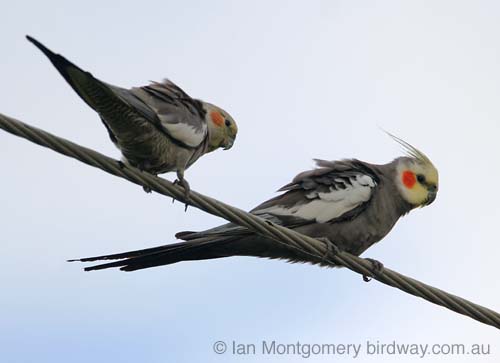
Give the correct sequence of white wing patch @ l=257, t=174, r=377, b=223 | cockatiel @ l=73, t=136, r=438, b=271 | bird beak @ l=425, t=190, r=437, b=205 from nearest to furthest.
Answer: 1. cockatiel @ l=73, t=136, r=438, b=271
2. white wing patch @ l=257, t=174, r=377, b=223
3. bird beak @ l=425, t=190, r=437, b=205

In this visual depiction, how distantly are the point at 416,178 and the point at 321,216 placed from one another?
4.75ft

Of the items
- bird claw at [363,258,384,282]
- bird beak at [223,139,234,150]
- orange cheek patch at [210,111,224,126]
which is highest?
orange cheek patch at [210,111,224,126]

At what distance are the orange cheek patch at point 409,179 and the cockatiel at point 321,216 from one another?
37 millimetres

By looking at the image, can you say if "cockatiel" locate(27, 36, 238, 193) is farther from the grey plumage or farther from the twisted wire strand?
the grey plumage

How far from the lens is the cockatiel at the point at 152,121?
6434mm

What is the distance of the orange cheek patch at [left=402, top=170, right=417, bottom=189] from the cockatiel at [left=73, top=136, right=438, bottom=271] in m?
0.04

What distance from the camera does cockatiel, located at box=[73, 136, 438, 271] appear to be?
7.54m

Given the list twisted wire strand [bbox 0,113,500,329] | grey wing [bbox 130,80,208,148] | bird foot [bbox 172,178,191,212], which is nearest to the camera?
twisted wire strand [bbox 0,113,500,329]

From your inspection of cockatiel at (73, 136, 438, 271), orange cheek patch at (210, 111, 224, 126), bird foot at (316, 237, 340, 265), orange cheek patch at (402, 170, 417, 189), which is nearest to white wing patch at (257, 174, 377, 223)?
cockatiel at (73, 136, 438, 271)

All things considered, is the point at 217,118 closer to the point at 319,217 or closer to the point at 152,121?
the point at 319,217

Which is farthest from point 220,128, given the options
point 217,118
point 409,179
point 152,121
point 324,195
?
point 409,179

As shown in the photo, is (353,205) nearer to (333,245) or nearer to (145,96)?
(333,245)

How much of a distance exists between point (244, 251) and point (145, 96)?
5.50 ft

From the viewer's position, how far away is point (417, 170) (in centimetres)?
887
